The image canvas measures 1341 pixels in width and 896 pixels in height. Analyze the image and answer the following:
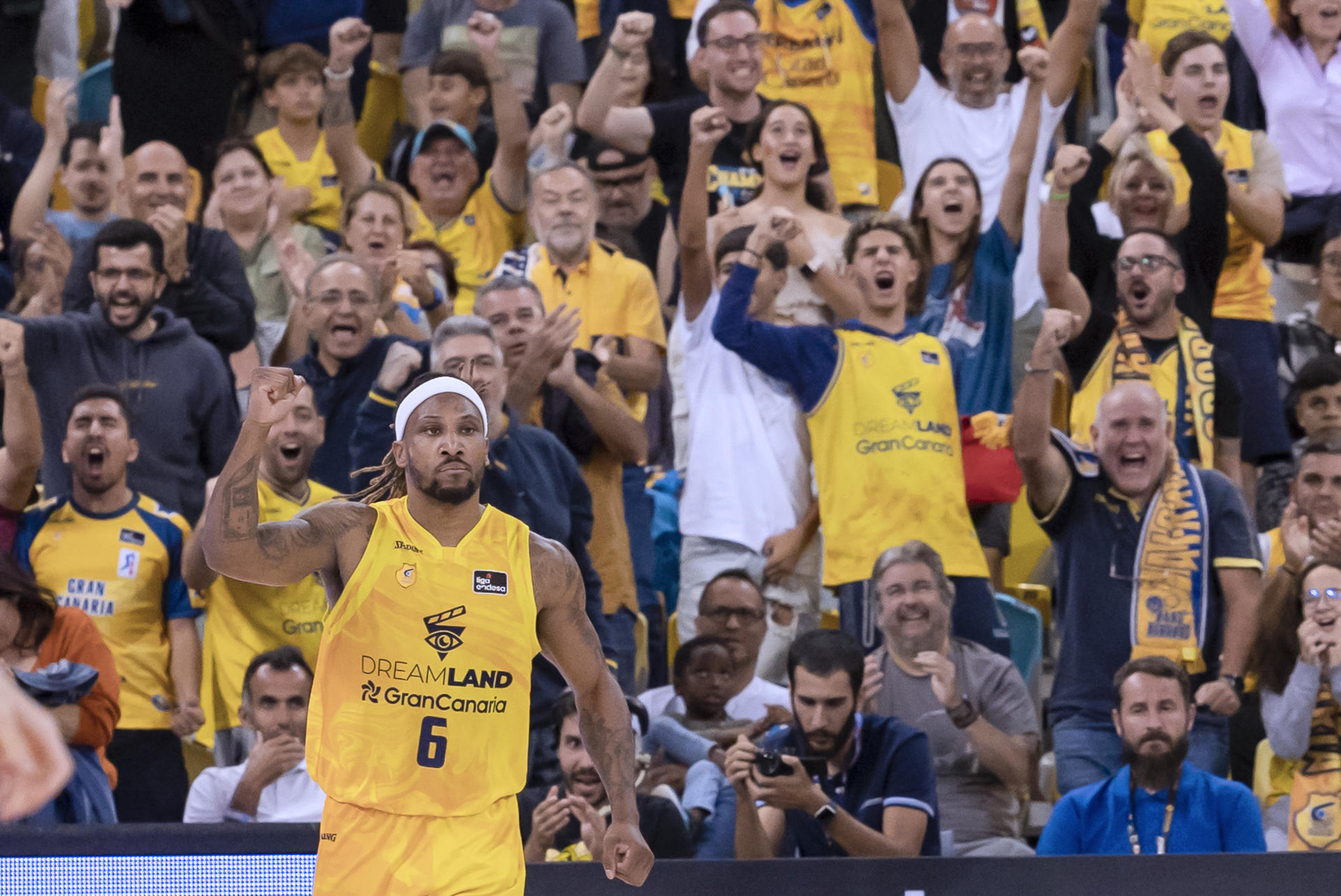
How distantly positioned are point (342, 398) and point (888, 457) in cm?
236

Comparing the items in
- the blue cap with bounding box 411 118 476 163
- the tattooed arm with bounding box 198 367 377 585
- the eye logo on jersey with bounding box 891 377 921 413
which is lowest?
the tattooed arm with bounding box 198 367 377 585

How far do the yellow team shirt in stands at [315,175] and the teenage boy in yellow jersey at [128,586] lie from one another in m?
2.58

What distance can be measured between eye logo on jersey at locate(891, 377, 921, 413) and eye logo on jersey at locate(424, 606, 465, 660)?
3294mm

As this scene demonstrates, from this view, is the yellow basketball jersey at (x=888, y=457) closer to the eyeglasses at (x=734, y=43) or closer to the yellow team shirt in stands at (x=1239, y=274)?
the eyeglasses at (x=734, y=43)

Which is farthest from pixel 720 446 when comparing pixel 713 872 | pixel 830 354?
pixel 713 872

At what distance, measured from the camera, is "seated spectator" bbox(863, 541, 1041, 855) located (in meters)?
6.99

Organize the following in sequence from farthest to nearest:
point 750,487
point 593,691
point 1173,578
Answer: point 750,487 → point 1173,578 → point 593,691

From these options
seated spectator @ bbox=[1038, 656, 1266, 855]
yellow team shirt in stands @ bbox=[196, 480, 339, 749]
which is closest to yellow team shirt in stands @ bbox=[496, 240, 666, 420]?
yellow team shirt in stands @ bbox=[196, 480, 339, 749]

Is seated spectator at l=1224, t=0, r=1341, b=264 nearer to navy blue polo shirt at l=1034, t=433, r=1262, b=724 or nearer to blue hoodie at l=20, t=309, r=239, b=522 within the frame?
navy blue polo shirt at l=1034, t=433, r=1262, b=724

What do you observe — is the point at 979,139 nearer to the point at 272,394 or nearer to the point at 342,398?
the point at 342,398

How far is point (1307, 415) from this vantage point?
886cm

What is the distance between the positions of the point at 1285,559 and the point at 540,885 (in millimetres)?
3361

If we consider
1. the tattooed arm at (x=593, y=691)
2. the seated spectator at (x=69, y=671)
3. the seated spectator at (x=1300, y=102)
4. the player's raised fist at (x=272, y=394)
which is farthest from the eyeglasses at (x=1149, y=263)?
the player's raised fist at (x=272, y=394)

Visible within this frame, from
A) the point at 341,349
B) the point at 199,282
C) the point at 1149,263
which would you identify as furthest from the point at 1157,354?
the point at 199,282
